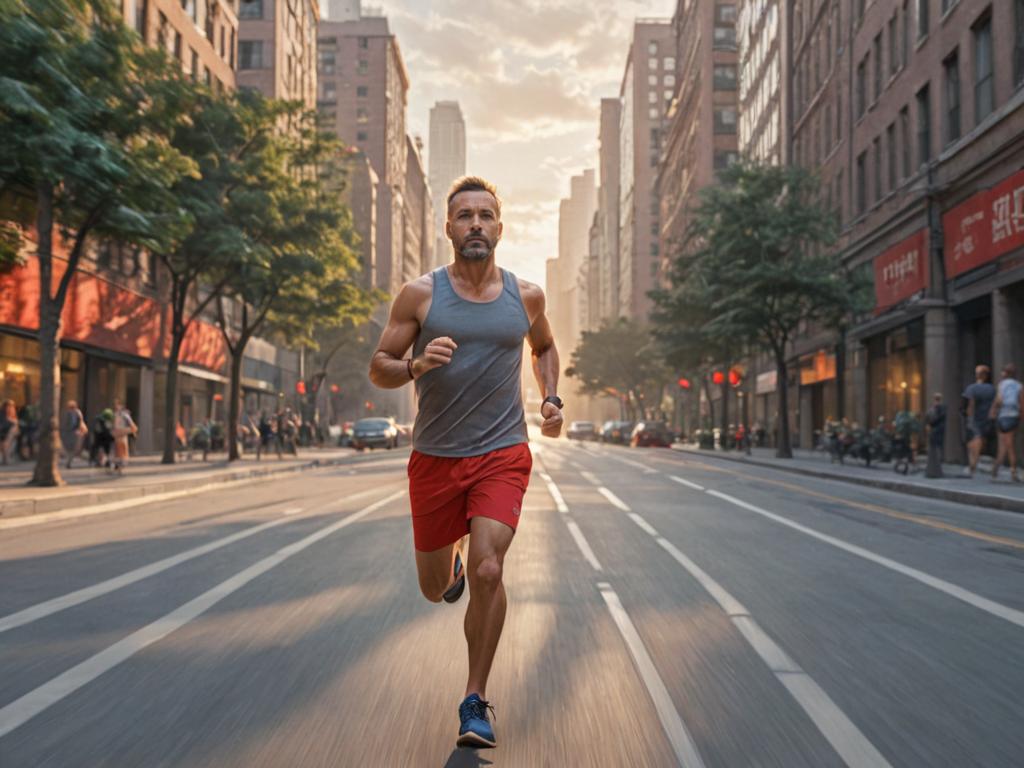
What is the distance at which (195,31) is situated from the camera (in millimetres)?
39750

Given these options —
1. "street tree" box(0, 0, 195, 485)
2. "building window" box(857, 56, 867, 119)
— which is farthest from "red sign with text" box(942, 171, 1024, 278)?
"street tree" box(0, 0, 195, 485)

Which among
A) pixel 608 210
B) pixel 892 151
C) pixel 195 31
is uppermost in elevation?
pixel 608 210

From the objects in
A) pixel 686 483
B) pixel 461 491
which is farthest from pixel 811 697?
pixel 686 483

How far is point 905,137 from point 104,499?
2568cm

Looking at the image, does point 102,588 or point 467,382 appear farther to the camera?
point 102,588

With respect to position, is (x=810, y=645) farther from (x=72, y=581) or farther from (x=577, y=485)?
(x=577, y=485)

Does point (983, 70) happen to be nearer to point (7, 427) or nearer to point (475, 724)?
point (7, 427)

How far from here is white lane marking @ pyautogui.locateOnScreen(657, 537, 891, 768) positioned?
359cm

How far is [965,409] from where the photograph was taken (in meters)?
20.2

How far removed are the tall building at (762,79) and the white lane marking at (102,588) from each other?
43.0m

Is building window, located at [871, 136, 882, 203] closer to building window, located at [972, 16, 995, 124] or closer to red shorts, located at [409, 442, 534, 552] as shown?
building window, located at [972, 16, 995, 124]

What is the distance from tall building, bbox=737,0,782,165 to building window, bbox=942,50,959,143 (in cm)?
2044

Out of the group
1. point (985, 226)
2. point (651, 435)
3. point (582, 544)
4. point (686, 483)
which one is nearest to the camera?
point (582, 544)

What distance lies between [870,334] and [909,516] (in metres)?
22.3
